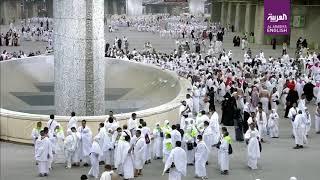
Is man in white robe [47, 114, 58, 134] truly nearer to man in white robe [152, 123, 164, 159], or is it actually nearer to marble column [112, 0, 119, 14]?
man in white robe [152, 123, 164, 159]

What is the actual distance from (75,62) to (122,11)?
221 feet

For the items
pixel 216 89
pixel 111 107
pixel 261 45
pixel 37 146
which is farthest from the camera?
pixel 261 45

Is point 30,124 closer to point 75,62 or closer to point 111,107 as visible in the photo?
point 75,62

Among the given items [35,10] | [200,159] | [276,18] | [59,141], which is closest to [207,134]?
[200,159]

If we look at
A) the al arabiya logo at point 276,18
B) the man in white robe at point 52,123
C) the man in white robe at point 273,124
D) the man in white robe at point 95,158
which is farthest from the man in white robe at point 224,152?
the al arabiya logo at point 276,18

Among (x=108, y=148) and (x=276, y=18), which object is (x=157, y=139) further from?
(x=276, y=18)

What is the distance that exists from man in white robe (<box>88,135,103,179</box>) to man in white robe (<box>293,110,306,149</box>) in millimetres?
5780

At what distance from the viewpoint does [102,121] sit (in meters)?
15.0

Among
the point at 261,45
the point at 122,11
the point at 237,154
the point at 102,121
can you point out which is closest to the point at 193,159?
the point at 237,154

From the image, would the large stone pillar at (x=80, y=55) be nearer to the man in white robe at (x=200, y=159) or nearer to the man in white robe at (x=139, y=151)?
the man in white robe at (x=139, y=151)

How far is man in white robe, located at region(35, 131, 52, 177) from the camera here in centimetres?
1287

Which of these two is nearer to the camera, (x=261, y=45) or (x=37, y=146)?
(x=37, y=146)

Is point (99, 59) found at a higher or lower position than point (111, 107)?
higher

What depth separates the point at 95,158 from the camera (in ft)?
42.4
